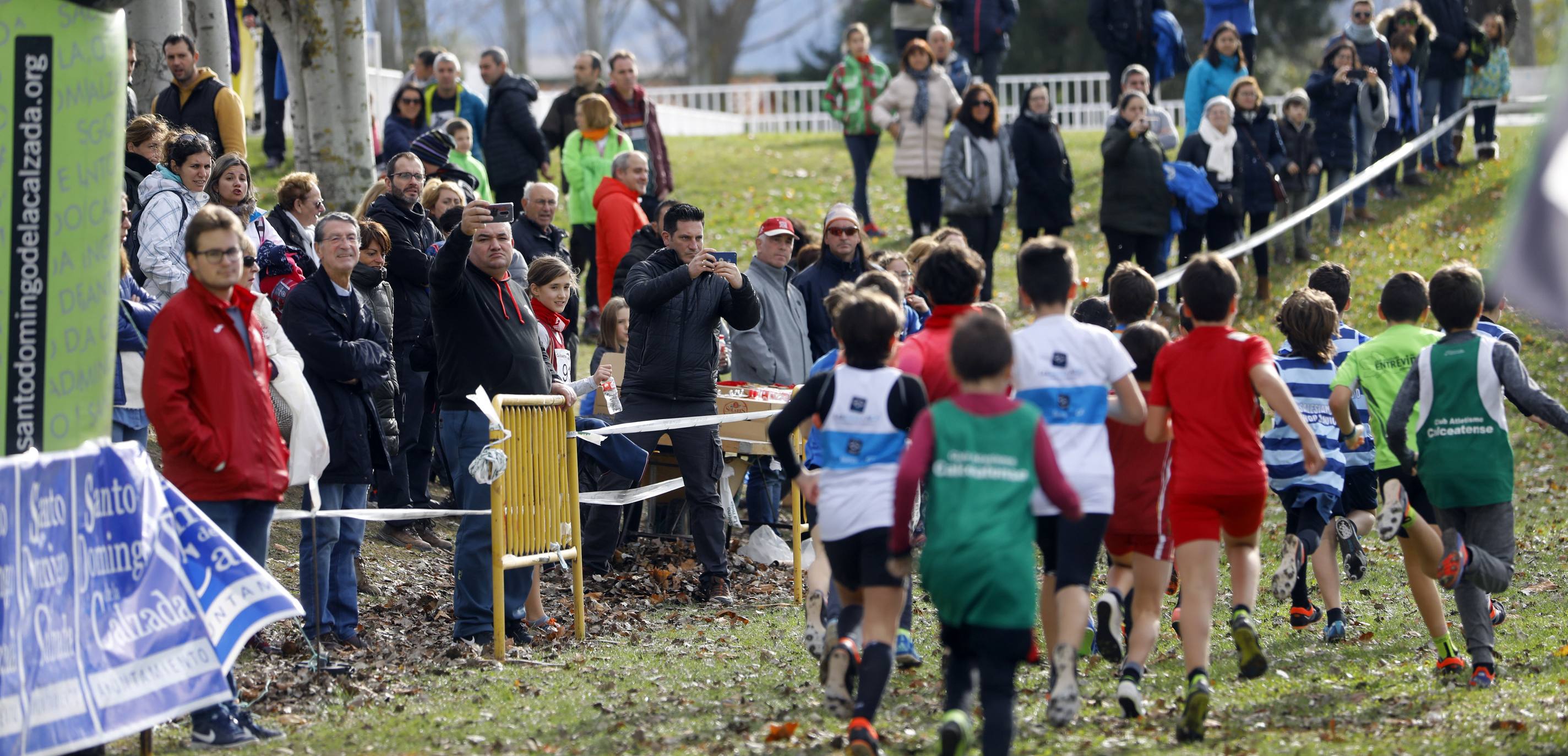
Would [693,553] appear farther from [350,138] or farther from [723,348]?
[350,138]

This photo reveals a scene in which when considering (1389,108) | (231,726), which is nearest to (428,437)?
(231,726)

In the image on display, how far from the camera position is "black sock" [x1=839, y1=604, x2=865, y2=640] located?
6.20m

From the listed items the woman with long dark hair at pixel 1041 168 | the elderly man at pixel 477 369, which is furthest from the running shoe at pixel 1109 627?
the woman with long dark hair at pixel 1041 168

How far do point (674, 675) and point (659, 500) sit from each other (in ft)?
11.0

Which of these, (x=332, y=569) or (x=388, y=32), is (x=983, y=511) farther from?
(x=388, y=32)

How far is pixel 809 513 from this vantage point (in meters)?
10.5

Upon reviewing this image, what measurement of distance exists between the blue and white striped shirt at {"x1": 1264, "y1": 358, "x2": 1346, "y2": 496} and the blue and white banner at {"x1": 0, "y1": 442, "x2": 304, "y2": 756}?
4489mm

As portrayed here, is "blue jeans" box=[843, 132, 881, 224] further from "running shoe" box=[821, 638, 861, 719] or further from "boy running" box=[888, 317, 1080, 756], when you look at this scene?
"boy running" box=[888, 317, 1080, 756]

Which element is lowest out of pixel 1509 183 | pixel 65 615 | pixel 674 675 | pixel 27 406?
pixel 674 675

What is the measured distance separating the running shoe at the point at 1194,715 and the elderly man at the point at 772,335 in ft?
15.8

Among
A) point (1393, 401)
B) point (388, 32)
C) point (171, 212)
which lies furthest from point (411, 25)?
point (388, 32)

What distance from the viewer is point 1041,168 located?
15961 millimetres

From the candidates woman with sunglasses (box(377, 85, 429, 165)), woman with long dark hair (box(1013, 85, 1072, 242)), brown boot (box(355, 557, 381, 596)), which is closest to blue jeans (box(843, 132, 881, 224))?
woman with long dark hair (box(1013, 85, 1072, 242))

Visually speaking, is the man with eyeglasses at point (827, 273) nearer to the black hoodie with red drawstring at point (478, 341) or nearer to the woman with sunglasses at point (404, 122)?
the black hoodie with red drawstring at point (478, 341)
